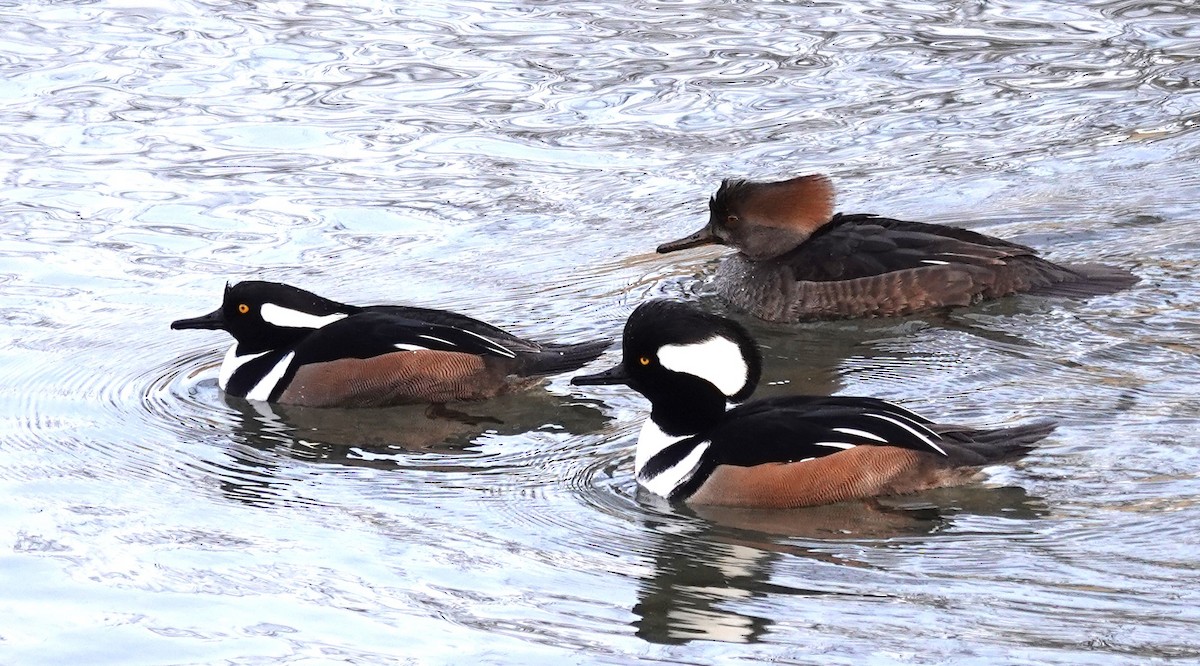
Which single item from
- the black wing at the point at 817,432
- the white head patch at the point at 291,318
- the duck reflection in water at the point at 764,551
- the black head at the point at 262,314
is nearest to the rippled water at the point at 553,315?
the duck reflection in water at the point at 764,551

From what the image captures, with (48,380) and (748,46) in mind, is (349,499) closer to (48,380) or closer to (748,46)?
(48,380)

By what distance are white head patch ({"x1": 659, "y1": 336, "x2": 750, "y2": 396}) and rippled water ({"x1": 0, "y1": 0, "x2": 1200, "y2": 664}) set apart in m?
0.55

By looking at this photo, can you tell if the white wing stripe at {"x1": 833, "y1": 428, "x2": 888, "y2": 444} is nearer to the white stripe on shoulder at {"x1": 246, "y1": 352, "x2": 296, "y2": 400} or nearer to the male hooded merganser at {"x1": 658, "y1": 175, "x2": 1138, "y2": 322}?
the male hooded merganser at {"x1": 658, "y1": 175, "x2": 1138, "y2": 322}

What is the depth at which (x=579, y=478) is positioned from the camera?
7012mm

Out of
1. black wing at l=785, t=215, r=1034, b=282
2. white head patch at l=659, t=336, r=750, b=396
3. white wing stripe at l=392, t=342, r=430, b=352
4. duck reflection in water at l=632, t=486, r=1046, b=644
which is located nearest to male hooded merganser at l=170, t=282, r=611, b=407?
white wing stripe at l=392, t=342, r=430, b=352

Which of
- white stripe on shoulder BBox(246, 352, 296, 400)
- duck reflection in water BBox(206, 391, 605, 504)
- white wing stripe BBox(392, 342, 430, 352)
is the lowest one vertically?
duck reflection in water BBox(206, 391, 605, 504)

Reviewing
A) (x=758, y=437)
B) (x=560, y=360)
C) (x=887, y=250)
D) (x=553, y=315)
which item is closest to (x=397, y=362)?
(x=560, y=360)

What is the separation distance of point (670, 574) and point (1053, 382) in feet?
8.25

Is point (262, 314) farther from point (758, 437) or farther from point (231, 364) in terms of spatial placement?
point (758, 437)

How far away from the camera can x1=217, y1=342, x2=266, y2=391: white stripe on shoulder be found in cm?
837

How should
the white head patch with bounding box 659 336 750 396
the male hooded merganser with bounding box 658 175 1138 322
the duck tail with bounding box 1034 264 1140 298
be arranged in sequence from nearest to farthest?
the white head patch with bounding box 659 336 750 396
the duck tail with bounding box 1034 264 1140 298
the male hooded merganser with bounding box 658 175 1138 322

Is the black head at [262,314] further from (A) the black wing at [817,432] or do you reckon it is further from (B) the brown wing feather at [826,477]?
(B) the brown wing feather at [826,477]

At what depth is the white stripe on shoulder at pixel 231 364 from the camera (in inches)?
329

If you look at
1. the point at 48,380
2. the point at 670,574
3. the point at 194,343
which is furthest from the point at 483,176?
the point at 670,574
